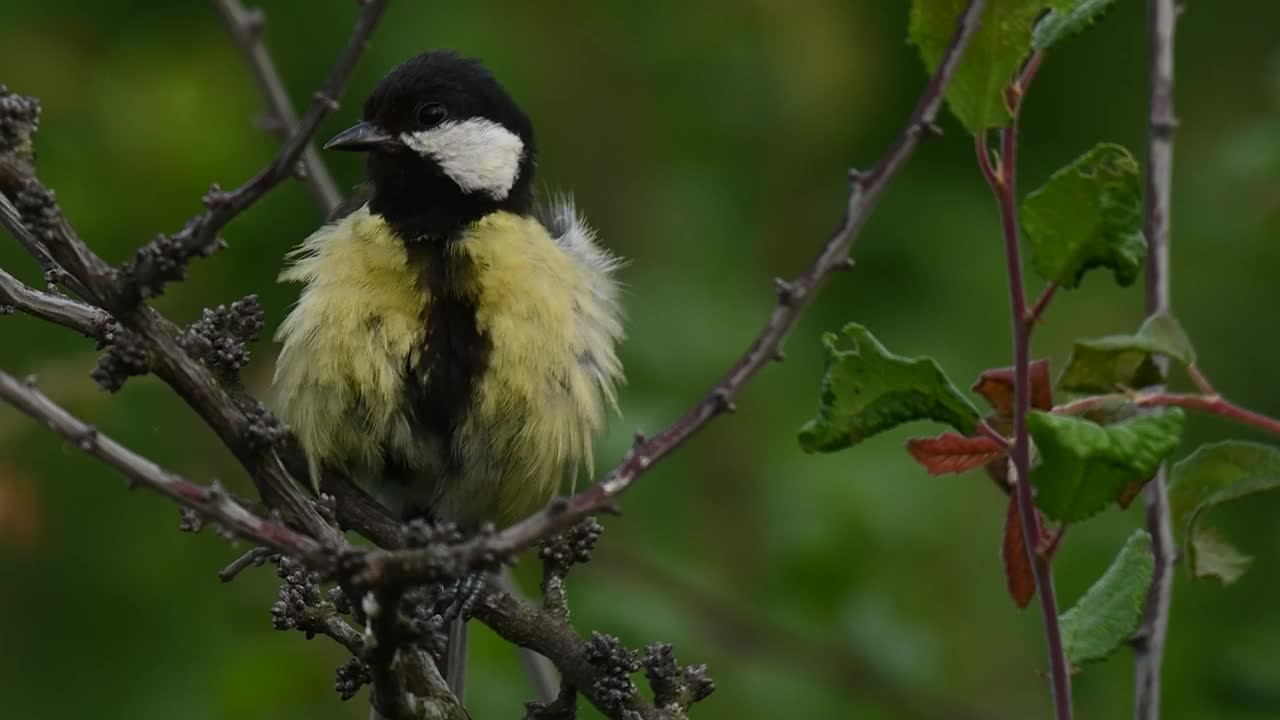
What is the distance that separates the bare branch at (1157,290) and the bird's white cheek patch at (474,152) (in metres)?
1.55

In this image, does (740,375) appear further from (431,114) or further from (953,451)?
(431,114)

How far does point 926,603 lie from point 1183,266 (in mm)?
1202

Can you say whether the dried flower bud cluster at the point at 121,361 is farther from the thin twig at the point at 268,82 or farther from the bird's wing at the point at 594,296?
the bird's wing at the point at 594,296

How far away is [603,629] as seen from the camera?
146 inches

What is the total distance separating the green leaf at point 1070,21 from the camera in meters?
1.75

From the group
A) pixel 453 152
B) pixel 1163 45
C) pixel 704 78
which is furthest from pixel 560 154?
pixel 1163 45

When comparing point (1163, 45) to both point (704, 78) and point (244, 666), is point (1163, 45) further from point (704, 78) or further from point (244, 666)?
point (704, 78)

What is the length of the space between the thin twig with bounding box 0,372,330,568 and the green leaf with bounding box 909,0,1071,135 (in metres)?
0.80

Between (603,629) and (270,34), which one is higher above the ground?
(270,34)

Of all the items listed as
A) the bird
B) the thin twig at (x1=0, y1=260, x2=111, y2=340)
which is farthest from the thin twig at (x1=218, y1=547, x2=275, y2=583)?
the bird

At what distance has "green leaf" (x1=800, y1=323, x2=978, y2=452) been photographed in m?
1.74

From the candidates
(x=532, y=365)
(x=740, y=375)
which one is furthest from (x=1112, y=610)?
(x=532, y=365)

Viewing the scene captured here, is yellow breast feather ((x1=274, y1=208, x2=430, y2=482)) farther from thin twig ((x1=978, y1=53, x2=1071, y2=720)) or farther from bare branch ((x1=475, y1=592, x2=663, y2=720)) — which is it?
thin twig ((x1=978, y1=53, x2=1071, y2=720))

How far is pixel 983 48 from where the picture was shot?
170 centimetres
